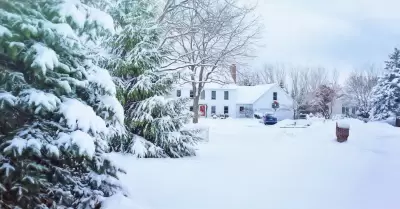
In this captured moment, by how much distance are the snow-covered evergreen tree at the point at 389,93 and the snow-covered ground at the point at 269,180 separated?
16.9 m

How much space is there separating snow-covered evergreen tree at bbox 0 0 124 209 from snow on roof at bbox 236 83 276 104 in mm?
37439

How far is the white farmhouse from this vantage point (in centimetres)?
4028

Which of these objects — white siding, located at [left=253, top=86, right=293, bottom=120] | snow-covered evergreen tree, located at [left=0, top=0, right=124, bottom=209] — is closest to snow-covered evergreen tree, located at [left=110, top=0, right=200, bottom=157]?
snow-covered evergreen tree, located at [left=0, top=0, right=124, bottom=209]

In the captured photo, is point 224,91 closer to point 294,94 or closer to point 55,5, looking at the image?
point 294,94

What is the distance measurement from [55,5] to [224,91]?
38.7m

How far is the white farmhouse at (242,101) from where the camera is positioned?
40281 mm

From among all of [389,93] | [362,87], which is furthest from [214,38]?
[362,87]

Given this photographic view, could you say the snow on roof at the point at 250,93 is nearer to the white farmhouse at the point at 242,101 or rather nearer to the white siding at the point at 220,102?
the white farmhouse at the point at 242,101

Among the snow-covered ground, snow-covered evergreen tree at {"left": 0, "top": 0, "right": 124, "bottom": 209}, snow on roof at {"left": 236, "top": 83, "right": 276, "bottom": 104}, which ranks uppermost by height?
snow on roof at {"left": 236, "top": 83, "right": 276, "bottom": 104}

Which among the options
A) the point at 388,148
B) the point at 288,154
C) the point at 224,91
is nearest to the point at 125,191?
the point at 288,154

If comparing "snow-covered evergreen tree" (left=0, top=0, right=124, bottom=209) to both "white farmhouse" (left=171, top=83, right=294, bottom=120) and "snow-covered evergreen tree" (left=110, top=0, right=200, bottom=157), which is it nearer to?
"snow-covered evergreen tree" (left=110, top=0, right=200, bottom=157)

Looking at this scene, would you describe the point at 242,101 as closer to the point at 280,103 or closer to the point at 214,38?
the point at 280,103

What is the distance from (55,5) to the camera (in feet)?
10.3

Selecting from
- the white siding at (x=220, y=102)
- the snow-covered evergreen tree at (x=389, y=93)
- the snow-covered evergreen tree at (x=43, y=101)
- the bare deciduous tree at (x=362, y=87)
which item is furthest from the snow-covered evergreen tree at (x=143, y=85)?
the white siding at (x=220, y=102)
